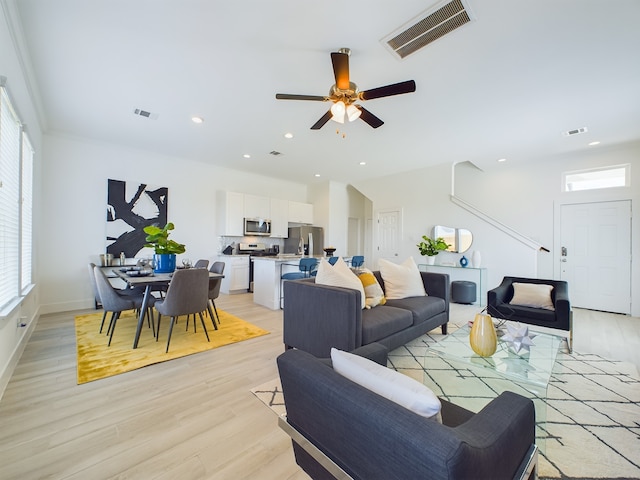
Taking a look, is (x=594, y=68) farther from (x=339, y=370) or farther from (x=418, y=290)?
(x=339, y=370)

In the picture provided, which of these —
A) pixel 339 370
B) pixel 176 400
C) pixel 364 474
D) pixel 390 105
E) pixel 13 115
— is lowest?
pixel 176 400

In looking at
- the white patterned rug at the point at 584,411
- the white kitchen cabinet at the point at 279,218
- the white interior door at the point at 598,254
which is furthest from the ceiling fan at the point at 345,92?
the white interior door at the point at 598,254

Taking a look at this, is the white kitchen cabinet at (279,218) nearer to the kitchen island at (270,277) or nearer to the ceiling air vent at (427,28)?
the kitchen island at (270,277)

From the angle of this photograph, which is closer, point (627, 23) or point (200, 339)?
point (627, 23)

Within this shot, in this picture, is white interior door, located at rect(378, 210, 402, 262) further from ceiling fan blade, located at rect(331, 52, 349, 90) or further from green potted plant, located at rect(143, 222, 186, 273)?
green potted plant, located at rect(143, 222, 186, 273)

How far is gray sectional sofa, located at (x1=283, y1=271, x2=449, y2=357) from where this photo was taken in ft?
7.16

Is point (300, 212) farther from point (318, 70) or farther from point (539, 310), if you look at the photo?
point (539, 310)

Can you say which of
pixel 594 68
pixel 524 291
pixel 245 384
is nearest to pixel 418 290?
pixel 524 291

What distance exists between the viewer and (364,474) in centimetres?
82

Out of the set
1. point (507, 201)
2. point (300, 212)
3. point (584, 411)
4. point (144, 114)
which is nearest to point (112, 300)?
point (144, 114)

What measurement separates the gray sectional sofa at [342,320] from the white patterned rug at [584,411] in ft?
1.26

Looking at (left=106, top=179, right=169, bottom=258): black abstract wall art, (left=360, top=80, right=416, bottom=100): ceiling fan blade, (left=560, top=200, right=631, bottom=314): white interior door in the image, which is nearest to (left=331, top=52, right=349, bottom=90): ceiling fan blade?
(left=360, top=80, right=416, bottom=100): ceiling fan blade

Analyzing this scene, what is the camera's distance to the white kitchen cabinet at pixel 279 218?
702 centimetres

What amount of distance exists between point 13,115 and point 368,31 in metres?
3.29
